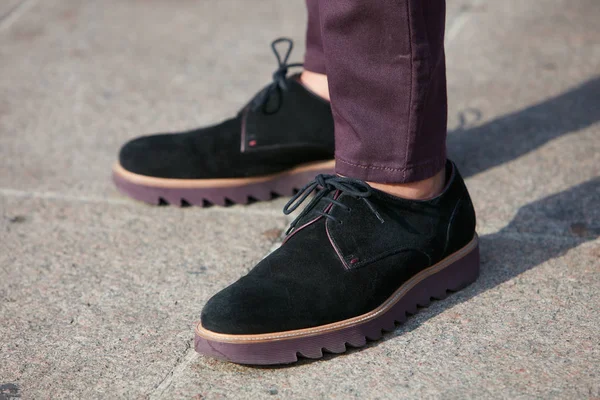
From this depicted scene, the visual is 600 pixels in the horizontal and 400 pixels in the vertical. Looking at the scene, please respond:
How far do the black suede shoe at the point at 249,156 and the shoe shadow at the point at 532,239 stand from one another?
560 millimetres

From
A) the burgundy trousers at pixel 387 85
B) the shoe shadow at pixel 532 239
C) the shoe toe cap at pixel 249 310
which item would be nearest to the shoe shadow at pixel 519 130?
the shoe shadow at pixel 532 239

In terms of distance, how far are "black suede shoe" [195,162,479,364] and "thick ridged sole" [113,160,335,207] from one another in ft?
1.85

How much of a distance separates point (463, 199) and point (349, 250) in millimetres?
329

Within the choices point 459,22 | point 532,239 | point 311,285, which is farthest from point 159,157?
point 459,22

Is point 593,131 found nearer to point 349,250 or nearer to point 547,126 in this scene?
point 547,126

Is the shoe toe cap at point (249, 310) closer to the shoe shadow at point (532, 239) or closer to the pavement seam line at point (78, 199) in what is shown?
the shoe shadow at point (532, 239)

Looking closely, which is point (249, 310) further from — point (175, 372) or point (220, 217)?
point (220, 217)

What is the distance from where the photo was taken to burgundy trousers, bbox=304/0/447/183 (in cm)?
153

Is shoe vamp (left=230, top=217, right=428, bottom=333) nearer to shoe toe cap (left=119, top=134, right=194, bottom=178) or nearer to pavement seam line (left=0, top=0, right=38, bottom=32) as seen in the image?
shoe toe cap (left=119, top=134, right=194, bottom=178)

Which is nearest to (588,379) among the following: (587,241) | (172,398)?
(587,241)

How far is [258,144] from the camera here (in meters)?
2.22

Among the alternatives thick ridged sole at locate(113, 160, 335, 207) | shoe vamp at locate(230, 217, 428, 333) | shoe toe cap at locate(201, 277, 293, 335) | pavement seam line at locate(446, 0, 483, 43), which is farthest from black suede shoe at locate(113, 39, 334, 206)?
pavement seam line at locate(446, 0, 483, 43)

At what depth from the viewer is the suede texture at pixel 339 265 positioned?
1548mm

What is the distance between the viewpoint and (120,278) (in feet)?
6.26
